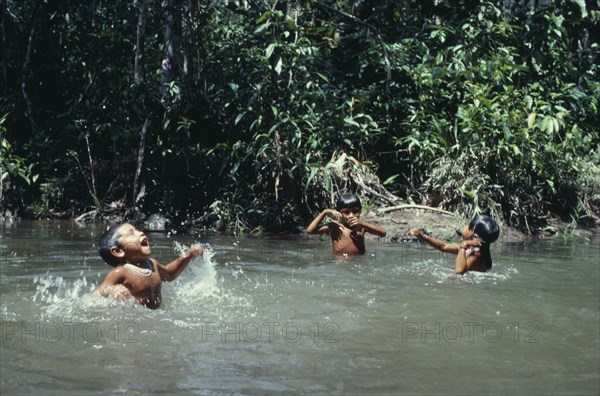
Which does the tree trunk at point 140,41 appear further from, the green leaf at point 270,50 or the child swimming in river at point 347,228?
the child swimming in river at point 347,228

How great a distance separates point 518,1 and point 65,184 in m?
6.90

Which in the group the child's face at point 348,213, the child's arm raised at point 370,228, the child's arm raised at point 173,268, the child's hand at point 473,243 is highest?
the child's face at point 348,213

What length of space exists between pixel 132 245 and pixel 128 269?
0.52ft

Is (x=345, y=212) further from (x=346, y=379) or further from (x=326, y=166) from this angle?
(x=346, y=379)

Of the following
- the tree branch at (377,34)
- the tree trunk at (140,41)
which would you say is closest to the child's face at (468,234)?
the tree branch at (377,34)

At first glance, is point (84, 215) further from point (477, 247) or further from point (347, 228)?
point (477, 247)

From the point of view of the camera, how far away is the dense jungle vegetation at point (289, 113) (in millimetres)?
9758

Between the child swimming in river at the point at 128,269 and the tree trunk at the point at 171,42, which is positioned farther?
the tree trunk at the point at 171,42

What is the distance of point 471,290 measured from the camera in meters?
6.09

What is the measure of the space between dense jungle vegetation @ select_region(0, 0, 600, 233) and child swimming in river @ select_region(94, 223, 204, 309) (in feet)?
13.5

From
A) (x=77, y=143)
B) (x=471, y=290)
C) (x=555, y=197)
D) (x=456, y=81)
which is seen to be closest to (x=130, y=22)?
(x=77, y=143)

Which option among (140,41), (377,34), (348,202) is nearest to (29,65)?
(140,41)

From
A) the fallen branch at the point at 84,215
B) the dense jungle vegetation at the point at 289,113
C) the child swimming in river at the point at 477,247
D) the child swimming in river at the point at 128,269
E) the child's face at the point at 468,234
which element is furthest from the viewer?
the fallen branch at the point at 84,215

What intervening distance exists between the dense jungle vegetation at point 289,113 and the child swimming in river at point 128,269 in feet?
13.5
